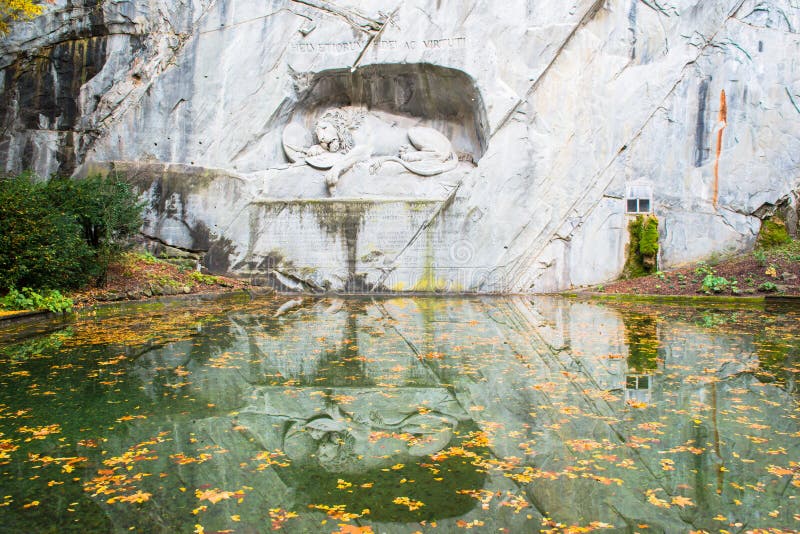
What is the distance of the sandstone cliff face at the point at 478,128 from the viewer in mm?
12875

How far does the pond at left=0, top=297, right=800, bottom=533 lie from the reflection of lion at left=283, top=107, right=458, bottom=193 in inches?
268

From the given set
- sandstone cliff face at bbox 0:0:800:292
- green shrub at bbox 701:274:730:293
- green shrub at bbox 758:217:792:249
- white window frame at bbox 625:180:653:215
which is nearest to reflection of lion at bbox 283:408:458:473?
green shrub at bbox 701:274:730:293

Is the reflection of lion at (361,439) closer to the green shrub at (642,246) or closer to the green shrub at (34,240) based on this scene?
the green shrub at (34,240)

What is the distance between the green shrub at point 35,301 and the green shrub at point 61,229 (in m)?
0.18

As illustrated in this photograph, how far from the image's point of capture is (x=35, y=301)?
8.75 m

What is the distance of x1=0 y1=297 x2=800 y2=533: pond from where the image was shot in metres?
2.94

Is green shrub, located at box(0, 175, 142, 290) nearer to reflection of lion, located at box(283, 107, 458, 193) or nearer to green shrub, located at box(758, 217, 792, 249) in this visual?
reflection of lion, located at box(283, 107, 458, 193)

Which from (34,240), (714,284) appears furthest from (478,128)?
(34,240)

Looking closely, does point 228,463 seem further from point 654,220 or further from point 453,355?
point 654,220

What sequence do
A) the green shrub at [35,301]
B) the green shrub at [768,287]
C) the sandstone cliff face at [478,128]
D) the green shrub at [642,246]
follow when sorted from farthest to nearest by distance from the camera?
1. the sandstone cliff face at [478,128]
2. the green shrub at [642,246]
3. the green shrub at [768,287]
4. the green shrub at [35,301]

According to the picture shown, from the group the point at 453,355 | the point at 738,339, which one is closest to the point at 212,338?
the point at 453,355

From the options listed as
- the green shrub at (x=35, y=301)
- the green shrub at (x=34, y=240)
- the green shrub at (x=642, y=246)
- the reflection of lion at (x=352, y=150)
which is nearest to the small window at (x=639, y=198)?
the green shrub at (x=642, y=246)

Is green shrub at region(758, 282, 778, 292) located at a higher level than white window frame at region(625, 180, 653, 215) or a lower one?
lower

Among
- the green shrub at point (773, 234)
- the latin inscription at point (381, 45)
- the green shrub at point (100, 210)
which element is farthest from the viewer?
the latin inscription at point (381, 45)
